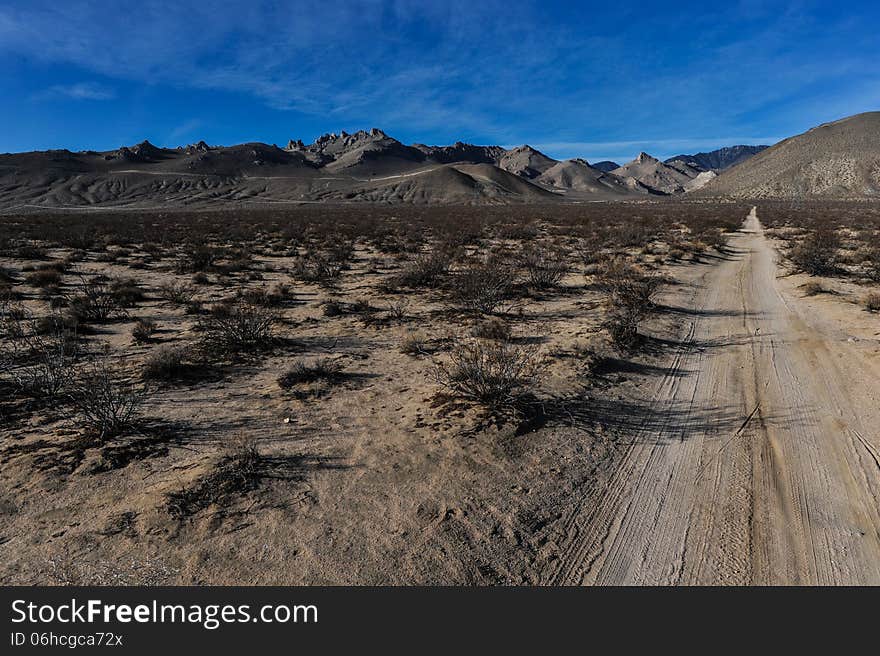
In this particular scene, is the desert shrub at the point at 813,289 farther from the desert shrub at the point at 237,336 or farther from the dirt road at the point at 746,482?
the desert shrub at the point at 237,336

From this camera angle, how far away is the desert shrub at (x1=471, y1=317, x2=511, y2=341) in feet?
27.1

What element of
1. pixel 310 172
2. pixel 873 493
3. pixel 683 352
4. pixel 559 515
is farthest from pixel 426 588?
pixel 310 172

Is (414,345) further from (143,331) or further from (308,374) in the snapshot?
(143,331)

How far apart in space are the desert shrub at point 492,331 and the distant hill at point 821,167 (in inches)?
5262

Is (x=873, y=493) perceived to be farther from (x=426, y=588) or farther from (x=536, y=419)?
(x=426, y=588)

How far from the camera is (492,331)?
834 centimetres

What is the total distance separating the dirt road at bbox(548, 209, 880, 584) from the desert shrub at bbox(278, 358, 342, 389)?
13.5ft

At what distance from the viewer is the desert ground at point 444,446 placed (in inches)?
124

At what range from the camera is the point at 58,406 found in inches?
209

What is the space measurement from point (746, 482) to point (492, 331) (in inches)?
194

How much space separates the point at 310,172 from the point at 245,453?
182 metres

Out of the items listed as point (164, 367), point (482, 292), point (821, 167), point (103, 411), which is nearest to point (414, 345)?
point (482, 292)

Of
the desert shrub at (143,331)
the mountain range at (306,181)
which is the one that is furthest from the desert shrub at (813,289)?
the mountain range at (306,181)

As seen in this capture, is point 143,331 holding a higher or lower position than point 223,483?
higher
